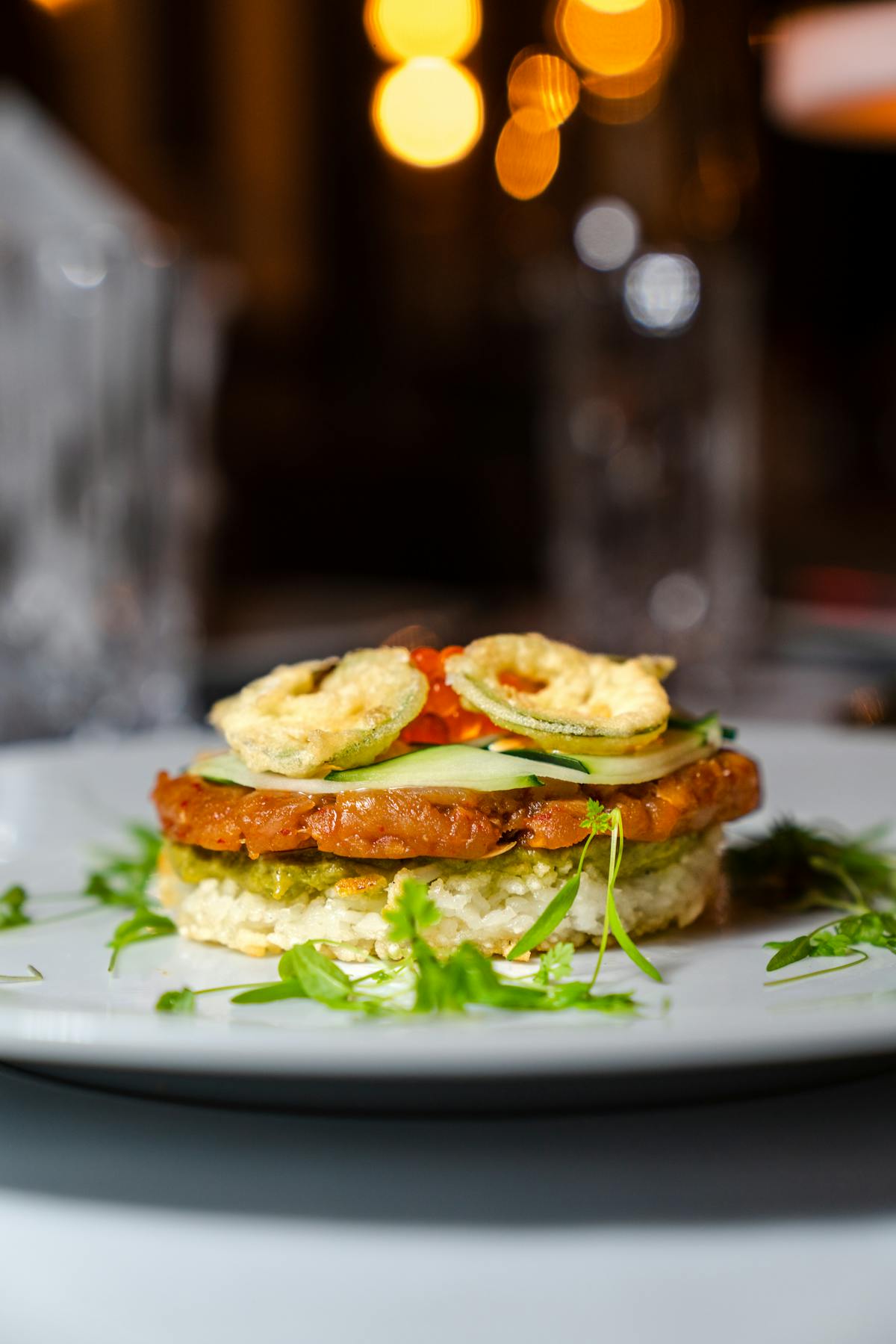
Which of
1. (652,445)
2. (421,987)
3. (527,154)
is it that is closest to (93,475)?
(652,445)

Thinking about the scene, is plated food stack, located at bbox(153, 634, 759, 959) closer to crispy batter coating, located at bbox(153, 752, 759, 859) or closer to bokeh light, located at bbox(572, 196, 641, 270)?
crispy batter coating, located at bbox(153, 752, 759, 859)

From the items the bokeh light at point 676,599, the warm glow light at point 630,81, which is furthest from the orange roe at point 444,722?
the warm glow light at point 630,81

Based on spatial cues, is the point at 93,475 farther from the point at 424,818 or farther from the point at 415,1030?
the point at 415,1030

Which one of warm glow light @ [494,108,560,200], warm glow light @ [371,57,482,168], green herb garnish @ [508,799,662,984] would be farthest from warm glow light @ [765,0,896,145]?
warm glow light @ [494,108,560,200]

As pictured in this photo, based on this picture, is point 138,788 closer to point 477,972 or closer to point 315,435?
point 477,972

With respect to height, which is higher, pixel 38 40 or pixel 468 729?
pixel 38 40

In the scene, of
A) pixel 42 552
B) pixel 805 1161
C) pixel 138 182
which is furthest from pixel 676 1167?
pixel 138 182
